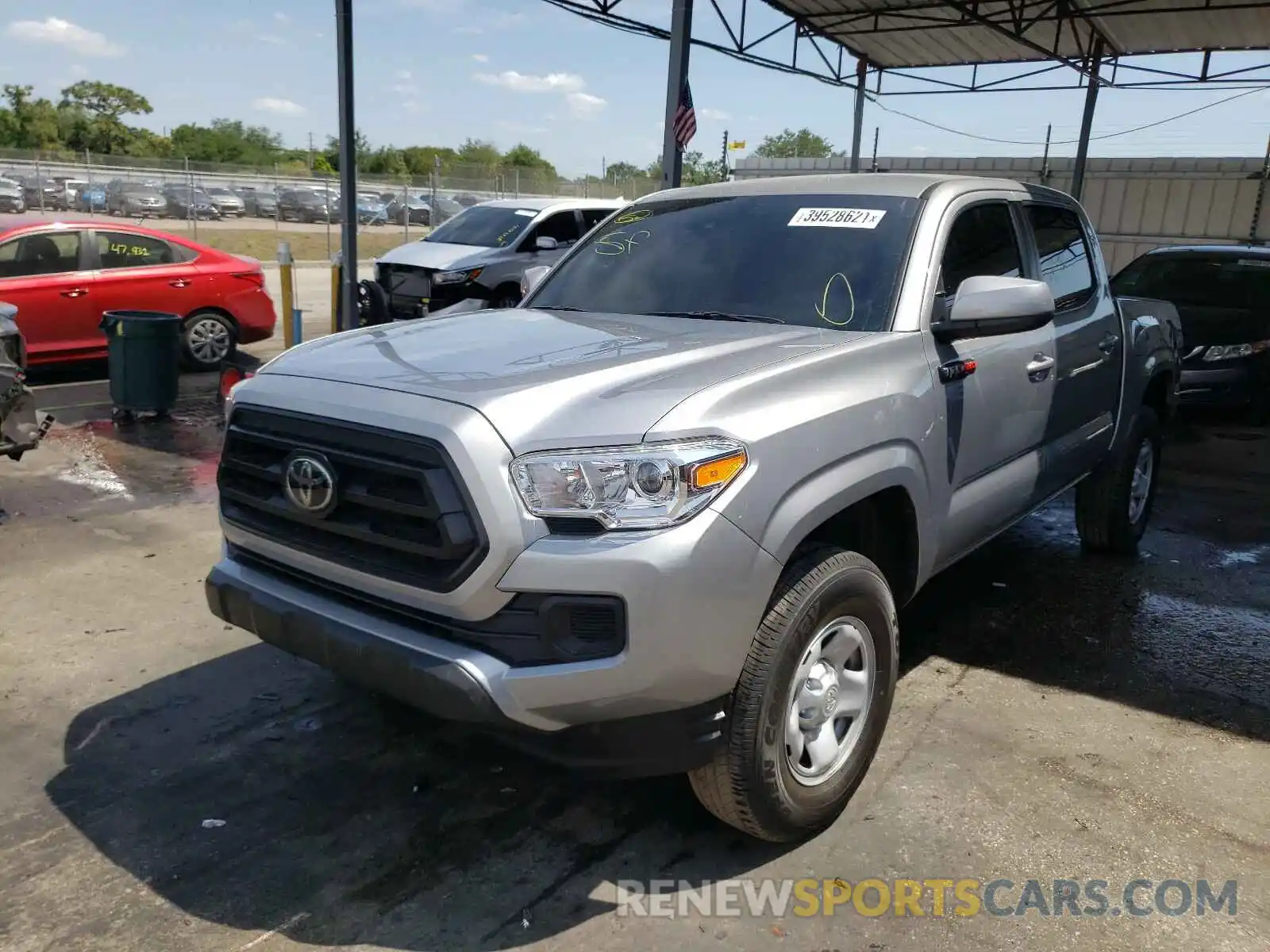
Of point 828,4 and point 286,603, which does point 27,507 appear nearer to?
point 286,603

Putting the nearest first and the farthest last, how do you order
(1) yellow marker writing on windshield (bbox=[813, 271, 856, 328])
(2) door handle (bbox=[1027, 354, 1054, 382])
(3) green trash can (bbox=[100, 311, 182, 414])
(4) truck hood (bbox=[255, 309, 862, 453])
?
(4) truck hood (bbox=[255, 309, 862, 453])
(1) yellow marker writing on windshield (bbox=[813, 271, 856, 328])
(2) door handle (bbox=[1027, 354, 1054, 382])
(3) green trash can (bbox=[100, 311, 182, 414])

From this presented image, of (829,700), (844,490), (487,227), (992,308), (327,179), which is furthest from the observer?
(327,179)

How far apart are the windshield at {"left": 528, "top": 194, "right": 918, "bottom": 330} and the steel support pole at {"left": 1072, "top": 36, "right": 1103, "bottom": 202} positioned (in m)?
16.8

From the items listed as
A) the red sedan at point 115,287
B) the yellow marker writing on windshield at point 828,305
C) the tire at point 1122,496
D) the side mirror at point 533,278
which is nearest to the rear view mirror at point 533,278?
the side mirror at point 533,278

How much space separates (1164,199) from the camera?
2152cm

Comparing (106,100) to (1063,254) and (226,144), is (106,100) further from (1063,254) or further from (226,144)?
(1063,254)

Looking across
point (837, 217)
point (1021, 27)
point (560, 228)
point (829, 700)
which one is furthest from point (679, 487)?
point (1021, 27)

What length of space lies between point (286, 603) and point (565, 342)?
114cm

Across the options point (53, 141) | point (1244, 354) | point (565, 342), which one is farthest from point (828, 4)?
point (53, 141)

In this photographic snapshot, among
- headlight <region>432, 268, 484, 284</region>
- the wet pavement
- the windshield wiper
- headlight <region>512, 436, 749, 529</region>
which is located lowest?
the wet pavement

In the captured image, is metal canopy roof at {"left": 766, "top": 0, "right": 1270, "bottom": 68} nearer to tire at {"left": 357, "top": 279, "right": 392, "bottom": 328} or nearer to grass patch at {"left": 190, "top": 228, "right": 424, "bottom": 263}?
tire at {"left": 357, "top": 279, "right": 392, "bottom": 328}

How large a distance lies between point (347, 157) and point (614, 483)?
9451 millimetres

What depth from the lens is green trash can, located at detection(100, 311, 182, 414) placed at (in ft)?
26.8

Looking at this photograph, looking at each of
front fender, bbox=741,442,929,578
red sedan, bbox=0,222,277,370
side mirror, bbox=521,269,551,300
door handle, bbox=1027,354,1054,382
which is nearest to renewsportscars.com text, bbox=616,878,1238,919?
front fender, bbox=741,442,929,578
